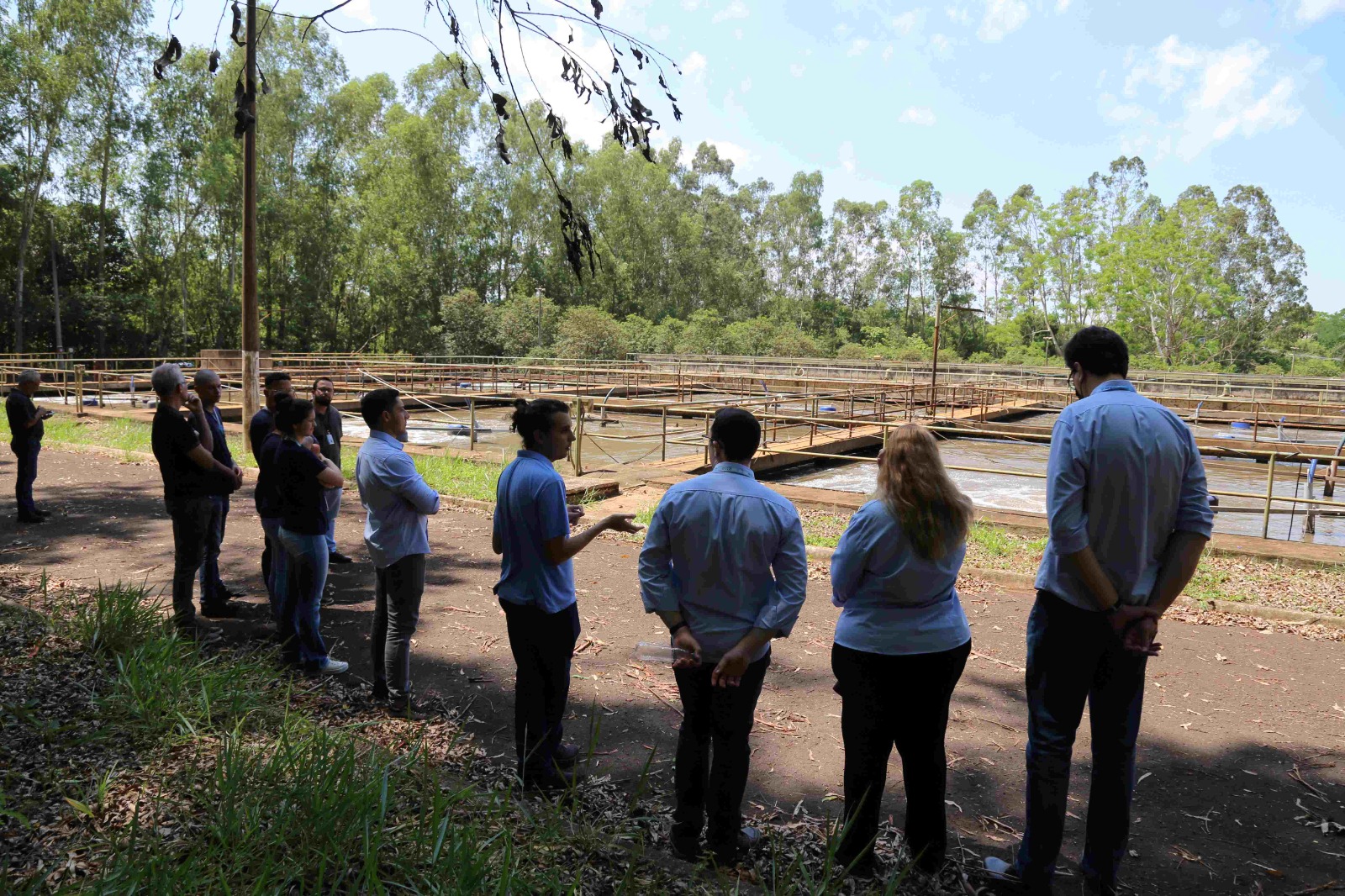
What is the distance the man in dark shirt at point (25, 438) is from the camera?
27.1ft

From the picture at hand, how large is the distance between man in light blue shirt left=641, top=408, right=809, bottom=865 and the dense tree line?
28.0 metres

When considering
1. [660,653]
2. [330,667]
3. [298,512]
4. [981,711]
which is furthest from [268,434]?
[981,711]

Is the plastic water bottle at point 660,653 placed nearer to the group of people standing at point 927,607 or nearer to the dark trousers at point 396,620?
the group of people standing at point 927,607

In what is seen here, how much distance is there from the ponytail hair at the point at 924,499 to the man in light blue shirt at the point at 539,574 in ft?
3.27

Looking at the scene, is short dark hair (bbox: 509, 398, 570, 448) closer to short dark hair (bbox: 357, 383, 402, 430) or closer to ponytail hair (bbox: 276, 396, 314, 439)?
short dark hair (bbox: 357, 383, 402, 430)

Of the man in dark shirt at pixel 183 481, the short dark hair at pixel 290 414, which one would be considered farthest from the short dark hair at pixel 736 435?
the man in dark shirt at pixel 183 481

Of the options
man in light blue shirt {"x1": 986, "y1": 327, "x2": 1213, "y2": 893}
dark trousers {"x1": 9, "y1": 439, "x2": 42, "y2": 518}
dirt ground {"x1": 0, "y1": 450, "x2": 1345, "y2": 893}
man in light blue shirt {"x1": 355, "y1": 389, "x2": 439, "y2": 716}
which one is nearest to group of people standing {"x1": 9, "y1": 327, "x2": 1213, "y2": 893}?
man in light blue shirt {"x1": 986, "y1": 327, "x2": 1213, "y2": 893}

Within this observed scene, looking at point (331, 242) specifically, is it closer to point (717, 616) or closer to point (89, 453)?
A: point (89, 453)

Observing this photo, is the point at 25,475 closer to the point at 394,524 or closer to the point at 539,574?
the point at 394,524

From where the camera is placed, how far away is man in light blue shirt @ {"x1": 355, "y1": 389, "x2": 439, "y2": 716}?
4.05 meters

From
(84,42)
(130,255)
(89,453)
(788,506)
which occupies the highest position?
(84,42)

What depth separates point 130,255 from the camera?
4047 centimetres

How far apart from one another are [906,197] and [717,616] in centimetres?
8244

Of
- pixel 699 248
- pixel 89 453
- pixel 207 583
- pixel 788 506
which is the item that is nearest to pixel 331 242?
pixel 699 248
